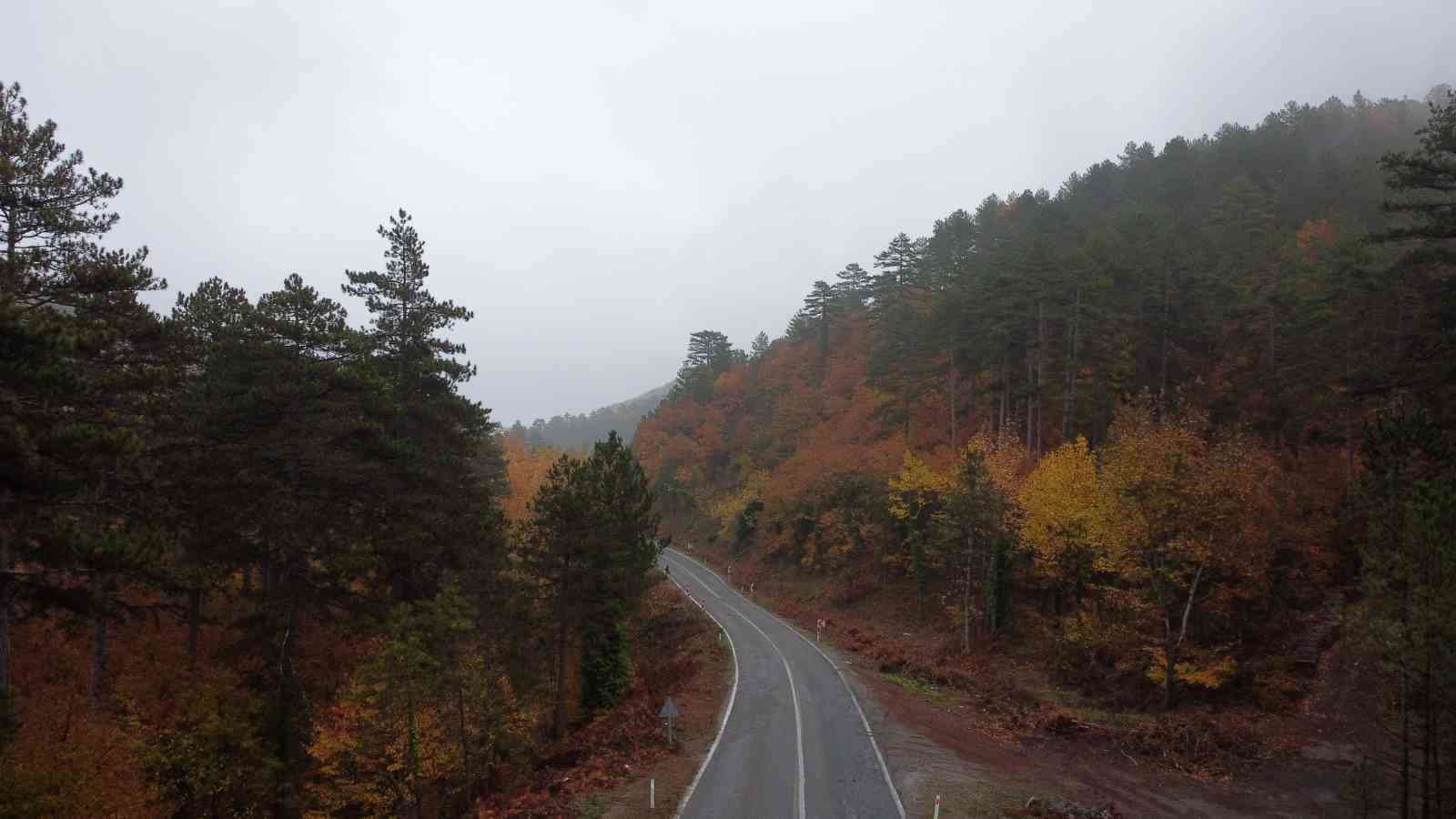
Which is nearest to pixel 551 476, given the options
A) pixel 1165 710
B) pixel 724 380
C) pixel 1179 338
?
pixel 1165 710

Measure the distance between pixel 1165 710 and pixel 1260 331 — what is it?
24820 millimetres

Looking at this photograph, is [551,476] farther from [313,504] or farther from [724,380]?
[724,380]

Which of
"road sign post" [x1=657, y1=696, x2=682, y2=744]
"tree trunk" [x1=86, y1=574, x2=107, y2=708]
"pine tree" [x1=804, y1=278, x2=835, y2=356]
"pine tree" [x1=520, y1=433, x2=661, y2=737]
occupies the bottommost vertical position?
"road sign post" [x1=657, y1=696, x2=682, y2=744]

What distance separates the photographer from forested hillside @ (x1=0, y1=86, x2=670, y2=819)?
46.2 feet

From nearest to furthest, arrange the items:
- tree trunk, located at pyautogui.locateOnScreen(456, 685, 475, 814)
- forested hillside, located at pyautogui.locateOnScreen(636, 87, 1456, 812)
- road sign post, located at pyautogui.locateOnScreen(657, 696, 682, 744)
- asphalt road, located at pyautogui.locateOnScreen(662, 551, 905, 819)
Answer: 1. asphalt road, located at pyautogui.locateOnScreen(662, 551, 905, 819)
2. forested hillside, located at pyautogui.locateOnScreen(636, 87, 1456, 812)
3. tree trunk, located at pyautogui.locateOnScreen(456, 685, 475, 814)
4. road sign post, located at pyautogui.locateOnScreen(657, 696, 682, 744)

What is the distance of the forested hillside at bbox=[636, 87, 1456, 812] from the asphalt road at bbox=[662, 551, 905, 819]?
7.07 metres

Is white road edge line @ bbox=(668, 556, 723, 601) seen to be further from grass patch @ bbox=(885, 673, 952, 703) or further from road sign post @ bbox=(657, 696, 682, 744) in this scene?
road sign post @ bbox=(657, 696, 682, 744)

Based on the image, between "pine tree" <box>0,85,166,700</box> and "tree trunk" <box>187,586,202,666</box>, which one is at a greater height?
"pine tree" <box>0,85,166,700</box>

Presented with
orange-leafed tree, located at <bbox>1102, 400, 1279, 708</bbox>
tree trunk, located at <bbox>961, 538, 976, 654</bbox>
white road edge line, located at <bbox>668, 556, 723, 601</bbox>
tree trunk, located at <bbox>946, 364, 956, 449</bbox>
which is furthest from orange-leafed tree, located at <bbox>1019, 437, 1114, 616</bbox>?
white road edge line, located at <bbox>668, 556, 723, 601</bbox>

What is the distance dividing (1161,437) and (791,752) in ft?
53.6

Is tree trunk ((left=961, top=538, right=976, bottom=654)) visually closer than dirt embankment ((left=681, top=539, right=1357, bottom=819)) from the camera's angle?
No

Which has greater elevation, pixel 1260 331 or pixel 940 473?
pixel 1260 331

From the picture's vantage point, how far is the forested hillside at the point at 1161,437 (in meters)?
18.8

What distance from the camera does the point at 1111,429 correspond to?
30.6 meters
